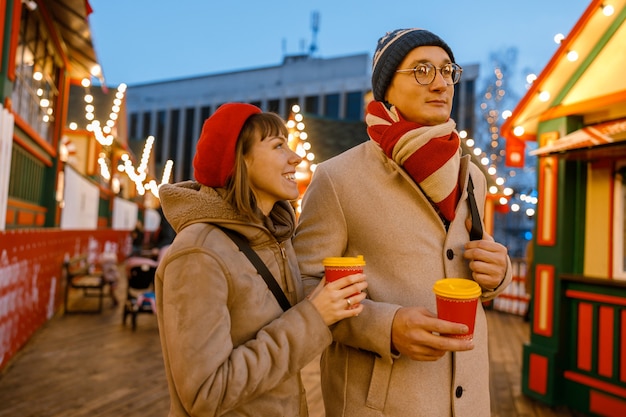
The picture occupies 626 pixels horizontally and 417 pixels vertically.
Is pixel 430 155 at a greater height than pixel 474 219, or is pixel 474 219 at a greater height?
pixel 430 155

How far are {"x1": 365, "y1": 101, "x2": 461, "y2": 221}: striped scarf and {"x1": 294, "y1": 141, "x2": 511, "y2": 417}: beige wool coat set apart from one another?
4 cm

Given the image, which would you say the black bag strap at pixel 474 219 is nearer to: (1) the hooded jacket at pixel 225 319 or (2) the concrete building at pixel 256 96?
(1) the hooded jacket at pixel 225 319

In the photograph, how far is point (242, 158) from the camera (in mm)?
1480

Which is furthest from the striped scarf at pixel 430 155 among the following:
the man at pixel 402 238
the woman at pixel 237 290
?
the woman at pixel 237 290

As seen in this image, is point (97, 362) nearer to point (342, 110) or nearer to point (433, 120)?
point (433, 120)

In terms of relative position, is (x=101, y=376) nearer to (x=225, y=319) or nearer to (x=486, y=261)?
(x=225, y=319)

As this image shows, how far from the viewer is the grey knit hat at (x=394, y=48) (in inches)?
65.4

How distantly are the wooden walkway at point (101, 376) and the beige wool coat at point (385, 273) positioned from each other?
129 inches

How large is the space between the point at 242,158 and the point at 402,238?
580 mm

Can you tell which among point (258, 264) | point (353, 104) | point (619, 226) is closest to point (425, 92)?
point (258, 264)

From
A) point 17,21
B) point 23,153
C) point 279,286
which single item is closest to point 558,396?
point 279,286

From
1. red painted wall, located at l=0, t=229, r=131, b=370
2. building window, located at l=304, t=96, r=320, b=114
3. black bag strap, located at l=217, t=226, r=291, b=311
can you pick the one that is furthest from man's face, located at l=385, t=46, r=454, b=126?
building window, located at l=304, t=96, r=320, b=114

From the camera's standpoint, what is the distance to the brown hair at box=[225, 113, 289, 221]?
143cm

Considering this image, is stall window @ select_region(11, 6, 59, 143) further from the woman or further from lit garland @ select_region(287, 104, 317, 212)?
the woman
